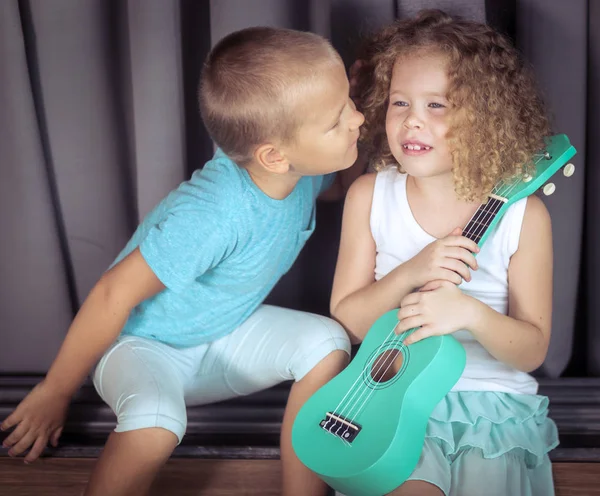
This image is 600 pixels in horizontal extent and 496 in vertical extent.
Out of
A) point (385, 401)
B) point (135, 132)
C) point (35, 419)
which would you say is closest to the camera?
point (385, 401)

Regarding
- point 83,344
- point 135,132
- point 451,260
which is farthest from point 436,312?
point 135,132

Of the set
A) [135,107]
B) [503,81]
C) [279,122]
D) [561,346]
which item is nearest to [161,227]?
[279,122]

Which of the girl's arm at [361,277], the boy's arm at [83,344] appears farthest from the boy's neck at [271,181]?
the boy's arm at [83,344]

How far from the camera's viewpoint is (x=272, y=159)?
1256 millimetres

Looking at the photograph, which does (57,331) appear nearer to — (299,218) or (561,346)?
(299,218)

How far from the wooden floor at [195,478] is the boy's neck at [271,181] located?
1.70 ft

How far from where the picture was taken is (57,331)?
1625mm

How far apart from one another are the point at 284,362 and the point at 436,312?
0.30m

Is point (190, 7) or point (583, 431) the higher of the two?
point (190, 7)

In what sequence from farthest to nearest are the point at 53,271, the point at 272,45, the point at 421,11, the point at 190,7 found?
the point at 53,271
the point at 190,7
the point at 421,11
the point at 272,45

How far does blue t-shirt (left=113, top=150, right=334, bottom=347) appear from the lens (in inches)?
48.3

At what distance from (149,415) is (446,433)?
0.47m

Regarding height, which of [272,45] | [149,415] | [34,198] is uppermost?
[272,45]

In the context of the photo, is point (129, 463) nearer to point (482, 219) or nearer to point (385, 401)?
point (385, 401)
